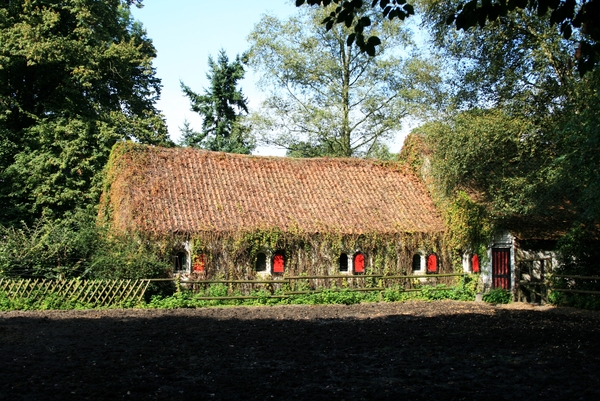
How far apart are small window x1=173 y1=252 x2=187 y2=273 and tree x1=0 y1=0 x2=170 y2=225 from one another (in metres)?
8.05

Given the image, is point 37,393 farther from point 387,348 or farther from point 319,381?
point 387,348

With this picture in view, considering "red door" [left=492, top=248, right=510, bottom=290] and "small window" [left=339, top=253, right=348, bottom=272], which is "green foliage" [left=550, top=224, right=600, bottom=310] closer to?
"red door" [left=492, top=248, right=510, bottom=290]

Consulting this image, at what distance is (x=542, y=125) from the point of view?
23.9 metres

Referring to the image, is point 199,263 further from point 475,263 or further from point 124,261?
point 475,263

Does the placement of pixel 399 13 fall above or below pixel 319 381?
above

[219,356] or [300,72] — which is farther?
[300,72]

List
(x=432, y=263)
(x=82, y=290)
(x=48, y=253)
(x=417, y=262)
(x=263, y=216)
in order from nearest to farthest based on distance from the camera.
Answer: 1. (x=82, y=290)
2. (x=48, y=253)
3. (x=263, y=216)
4. (x=432, y=263)
5. (x=417, y=262)

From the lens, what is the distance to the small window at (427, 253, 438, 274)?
1086 inches

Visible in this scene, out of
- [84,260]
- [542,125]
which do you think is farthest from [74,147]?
[542,125]

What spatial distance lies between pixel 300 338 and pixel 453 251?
1556cm

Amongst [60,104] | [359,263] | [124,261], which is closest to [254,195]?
[359,263]

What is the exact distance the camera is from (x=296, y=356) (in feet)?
38.0

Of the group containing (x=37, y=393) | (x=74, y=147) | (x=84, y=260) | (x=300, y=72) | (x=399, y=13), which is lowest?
(x=37, y=393)

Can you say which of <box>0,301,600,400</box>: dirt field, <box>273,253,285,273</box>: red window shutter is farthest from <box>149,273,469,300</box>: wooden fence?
<box>0,301,600,400</box>: dirt field
